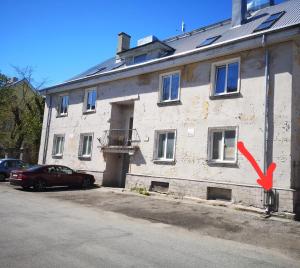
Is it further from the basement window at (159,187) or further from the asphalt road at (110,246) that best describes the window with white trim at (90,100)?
the asphalt road at (110,246)

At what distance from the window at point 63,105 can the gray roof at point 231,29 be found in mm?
3040

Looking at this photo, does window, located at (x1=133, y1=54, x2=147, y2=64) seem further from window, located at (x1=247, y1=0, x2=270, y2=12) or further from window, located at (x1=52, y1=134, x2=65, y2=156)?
window, located at (x1=52, y1=134, x2=65, y2=156)

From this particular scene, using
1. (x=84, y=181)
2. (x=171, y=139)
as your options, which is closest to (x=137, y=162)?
(x=171, y=139)

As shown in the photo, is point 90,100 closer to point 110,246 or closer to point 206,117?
point 206,117

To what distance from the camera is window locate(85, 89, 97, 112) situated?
2017 cm

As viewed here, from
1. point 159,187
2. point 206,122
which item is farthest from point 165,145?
point 206,122

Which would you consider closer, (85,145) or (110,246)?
(110,246)

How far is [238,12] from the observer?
16.7 m

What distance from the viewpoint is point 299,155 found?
1184 cm

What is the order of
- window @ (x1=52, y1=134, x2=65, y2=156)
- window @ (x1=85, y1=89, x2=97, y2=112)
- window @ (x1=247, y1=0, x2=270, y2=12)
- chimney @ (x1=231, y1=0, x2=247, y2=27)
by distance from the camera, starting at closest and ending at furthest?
chimney @ (x1=231, y1=0, x2=247, y2=27) < window @ (x1=247, y1=0, x2=270, y2=12) < window @ (x1=85, y1=89, x2=97, y2=112) < window @ (x1=52, y1=134, x2=65, y2=156)

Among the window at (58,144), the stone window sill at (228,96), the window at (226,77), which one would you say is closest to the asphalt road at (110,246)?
the stone window sill at (228,96)

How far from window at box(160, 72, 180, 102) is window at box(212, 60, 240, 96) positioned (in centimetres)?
208

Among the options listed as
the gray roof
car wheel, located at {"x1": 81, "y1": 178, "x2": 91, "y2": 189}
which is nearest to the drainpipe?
the gray roof

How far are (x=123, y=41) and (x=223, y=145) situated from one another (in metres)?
13.5
